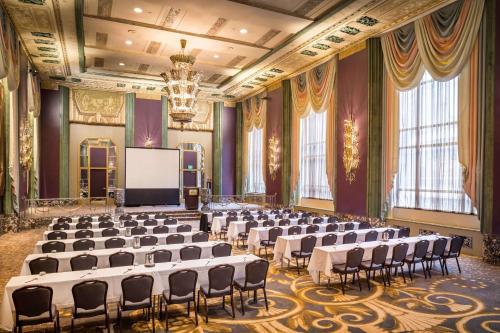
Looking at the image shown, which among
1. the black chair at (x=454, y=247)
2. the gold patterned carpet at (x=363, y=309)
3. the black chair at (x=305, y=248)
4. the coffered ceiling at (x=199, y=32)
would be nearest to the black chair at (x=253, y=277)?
the gold patterned carpet at (x=363, y=309)

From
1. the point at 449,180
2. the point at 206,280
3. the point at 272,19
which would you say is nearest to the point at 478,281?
the point at 449,180

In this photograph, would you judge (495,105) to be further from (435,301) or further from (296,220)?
(296,220)

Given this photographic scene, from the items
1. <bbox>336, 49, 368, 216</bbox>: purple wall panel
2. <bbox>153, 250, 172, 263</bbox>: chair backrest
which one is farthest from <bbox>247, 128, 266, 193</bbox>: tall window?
<bbox>153, 250, 172, 263</bbox>: chair backrest

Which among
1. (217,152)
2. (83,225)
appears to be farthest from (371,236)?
(217,152)

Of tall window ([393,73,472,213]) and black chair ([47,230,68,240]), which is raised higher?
tall window ([393,73,472,213])

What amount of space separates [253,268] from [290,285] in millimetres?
1681

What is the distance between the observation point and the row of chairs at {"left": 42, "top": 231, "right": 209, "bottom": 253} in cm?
734

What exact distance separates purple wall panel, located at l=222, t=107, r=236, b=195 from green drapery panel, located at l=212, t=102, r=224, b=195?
0.29m

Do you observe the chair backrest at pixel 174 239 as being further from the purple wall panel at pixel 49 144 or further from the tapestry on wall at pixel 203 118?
the tapestry on wall at pixel 203 118

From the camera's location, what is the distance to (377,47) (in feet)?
40.1

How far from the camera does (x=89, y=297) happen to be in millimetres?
4605

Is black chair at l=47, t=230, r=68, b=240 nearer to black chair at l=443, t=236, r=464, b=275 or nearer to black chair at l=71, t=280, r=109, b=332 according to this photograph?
black chair at l=71, t=280, r=109, b=332

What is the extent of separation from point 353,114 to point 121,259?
32.0 feet

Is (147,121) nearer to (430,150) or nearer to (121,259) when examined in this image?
(430,150)
